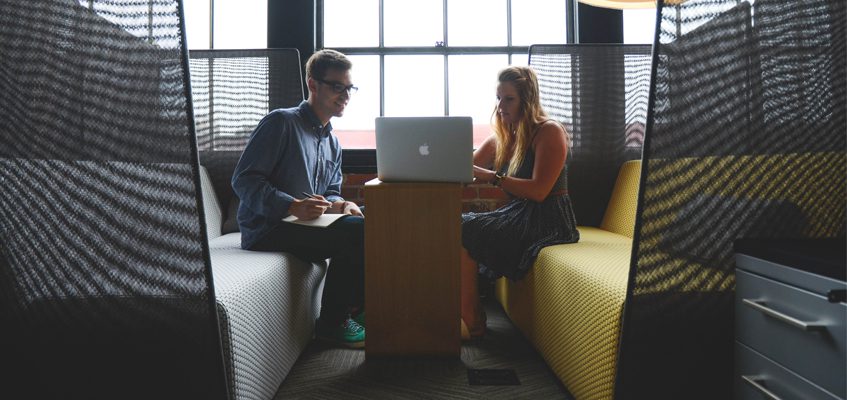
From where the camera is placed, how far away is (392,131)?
2.11m

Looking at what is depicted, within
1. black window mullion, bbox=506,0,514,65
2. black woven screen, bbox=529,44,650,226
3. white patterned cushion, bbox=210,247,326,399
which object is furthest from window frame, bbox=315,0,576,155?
white patterned cushion, bbox=210,247,326,399

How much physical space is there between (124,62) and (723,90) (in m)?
1.12

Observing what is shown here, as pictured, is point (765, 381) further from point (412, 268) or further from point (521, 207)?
point (521, 207)

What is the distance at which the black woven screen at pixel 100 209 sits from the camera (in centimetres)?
113

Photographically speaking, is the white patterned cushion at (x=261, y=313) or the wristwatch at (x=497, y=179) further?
the wristwatch at (x=497, y=179)

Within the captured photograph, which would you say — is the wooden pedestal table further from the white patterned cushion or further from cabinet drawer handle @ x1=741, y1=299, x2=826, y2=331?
cabinet drawer handle @ x1=741, y1=299, x2=826, y2=331

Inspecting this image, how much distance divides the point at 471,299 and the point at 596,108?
4.03ft

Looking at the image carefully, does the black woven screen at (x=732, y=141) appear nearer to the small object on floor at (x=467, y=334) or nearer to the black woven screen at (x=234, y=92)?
the small object on floor at (x=467, y=334)

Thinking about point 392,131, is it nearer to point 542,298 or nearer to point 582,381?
point 542,298

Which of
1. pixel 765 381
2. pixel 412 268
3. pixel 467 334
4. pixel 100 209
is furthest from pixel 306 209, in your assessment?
pixel 765 381

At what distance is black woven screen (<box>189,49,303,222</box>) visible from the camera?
9.86 ft

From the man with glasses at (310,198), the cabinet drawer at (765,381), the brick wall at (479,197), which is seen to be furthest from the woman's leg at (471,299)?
the cabinet drawer at (765,381)

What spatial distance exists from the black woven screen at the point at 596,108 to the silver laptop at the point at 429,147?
1.02 meters

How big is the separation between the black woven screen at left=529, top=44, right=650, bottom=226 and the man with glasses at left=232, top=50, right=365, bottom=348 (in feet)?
3.77
